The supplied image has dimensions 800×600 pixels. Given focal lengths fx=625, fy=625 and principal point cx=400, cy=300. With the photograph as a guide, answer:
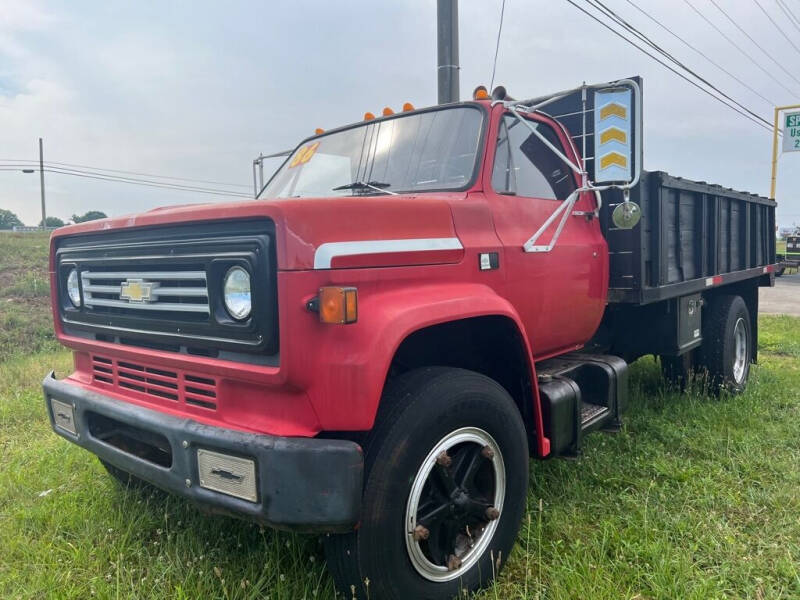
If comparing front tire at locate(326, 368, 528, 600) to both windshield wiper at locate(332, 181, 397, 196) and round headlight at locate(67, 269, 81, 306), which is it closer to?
windshield wiper at locate(332, 181, 397, 196)

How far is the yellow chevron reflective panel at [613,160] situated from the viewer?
9.27ft

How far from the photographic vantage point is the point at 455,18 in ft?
24.3

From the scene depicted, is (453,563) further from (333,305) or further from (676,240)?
(676,240)

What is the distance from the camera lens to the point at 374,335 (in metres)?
2.07

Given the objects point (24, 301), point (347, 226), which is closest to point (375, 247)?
point (347, 226)

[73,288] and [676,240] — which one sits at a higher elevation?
[676,240]

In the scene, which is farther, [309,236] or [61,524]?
[61,524]

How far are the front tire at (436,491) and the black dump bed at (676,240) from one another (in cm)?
168

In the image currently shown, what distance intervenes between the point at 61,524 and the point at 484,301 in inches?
94.6

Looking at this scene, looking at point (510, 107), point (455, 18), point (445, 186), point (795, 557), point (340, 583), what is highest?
point (455, 18)

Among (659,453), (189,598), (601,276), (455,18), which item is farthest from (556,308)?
(455,18)

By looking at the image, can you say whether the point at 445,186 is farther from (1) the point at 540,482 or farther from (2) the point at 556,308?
(1) the point at 540,482

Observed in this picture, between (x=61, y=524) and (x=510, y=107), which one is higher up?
(x=510, y=107)

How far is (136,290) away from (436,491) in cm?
144
